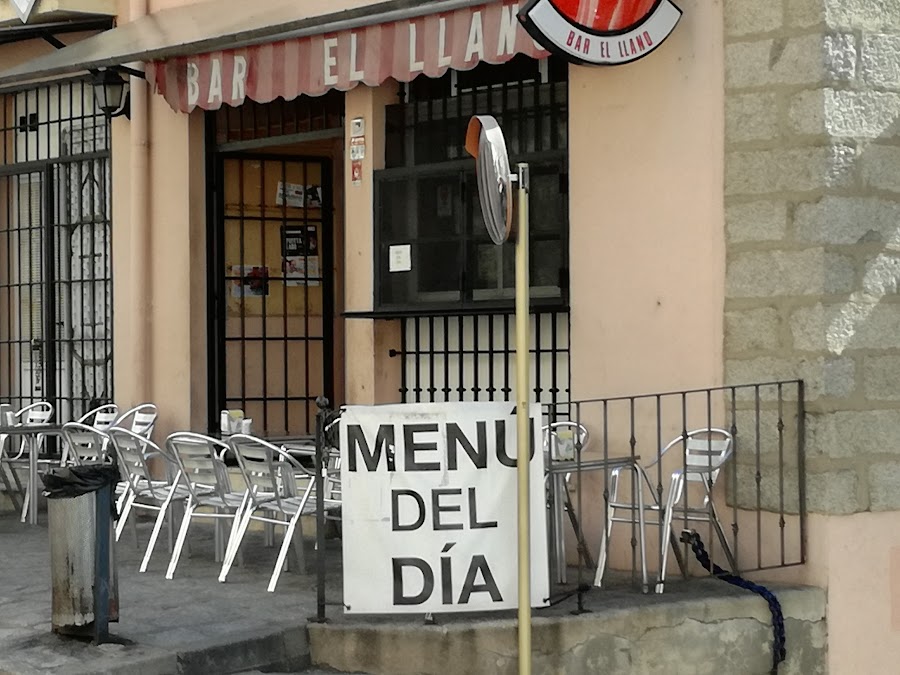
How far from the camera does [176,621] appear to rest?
24.3 ft

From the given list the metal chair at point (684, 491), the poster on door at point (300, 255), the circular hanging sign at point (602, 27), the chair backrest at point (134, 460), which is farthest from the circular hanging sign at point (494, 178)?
the poster on door at point (300, 255)

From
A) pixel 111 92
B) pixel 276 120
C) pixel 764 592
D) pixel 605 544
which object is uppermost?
pixel 111 92

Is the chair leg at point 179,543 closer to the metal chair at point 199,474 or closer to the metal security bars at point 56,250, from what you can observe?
the metal chair at point 199,474

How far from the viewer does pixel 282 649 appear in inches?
278

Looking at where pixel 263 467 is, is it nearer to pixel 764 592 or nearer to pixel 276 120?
pixel 764 592

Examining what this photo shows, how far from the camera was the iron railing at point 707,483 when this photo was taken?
25.6ft

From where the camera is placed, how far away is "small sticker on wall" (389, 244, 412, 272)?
32.4 feet

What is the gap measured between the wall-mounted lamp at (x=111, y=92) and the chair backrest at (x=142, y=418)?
7.59ft

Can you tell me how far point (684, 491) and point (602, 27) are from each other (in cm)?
251

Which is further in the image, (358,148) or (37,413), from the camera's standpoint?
(37,413)

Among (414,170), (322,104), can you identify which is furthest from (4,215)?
(414,170)

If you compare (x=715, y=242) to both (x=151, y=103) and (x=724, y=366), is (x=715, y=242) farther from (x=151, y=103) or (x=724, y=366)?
(x=151, y=103)

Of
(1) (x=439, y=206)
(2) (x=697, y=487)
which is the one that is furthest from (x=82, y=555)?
(1) (x=439, y=206)

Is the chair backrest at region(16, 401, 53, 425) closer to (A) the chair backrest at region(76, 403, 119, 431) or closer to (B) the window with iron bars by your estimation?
(A) the chair backrest at region(76, 403, 119, 431)
